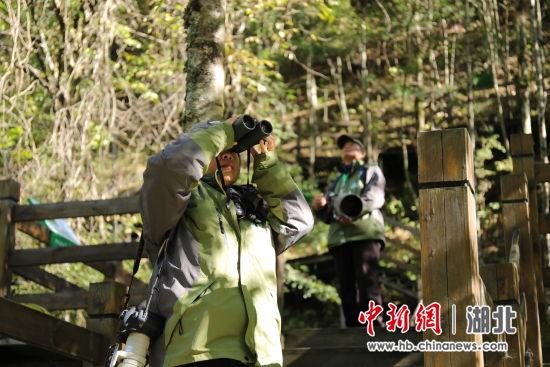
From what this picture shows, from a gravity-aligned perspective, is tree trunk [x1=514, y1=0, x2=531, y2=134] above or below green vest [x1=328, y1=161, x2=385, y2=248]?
above

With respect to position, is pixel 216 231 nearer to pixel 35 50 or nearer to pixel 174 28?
pixel 35 50

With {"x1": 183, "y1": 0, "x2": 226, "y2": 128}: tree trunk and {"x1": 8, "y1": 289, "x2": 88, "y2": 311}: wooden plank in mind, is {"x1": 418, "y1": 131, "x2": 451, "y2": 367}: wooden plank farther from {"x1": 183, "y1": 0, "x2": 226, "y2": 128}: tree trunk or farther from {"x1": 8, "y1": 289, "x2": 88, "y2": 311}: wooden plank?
{"x1": 8, "y1": 289, "x2": 88, "y2": 311}: wooden plank

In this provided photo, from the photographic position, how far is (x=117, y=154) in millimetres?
12422

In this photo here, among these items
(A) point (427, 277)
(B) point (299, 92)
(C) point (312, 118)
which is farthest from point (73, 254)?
(B) point (299, 92)

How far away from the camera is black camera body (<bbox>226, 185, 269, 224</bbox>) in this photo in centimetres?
340

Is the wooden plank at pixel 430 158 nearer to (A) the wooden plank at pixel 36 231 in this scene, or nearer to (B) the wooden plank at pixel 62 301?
(B) the wooden plank at pixel 62 301

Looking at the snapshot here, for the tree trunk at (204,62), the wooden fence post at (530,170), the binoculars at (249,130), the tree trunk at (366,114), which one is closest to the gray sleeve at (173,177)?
the binoculars at (249,130)

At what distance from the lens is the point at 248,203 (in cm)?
348

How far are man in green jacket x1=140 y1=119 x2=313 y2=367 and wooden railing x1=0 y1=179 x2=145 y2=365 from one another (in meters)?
1.71

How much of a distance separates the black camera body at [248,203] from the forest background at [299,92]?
459 centimetres

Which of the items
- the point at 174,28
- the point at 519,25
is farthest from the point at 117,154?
the point at 519,25

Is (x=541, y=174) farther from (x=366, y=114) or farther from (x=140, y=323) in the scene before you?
(x=366, y=114)

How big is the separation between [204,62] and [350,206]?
1.70 meters

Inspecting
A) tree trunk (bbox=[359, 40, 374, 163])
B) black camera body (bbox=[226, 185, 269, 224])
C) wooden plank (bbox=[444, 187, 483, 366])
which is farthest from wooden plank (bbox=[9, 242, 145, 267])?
tree trunk (bbox=[359, 40, 374, 163])
